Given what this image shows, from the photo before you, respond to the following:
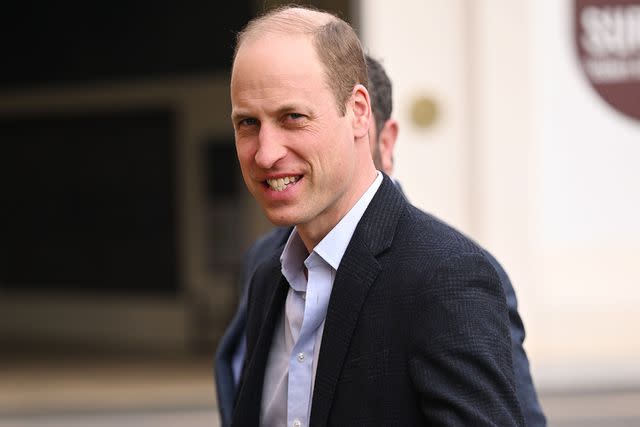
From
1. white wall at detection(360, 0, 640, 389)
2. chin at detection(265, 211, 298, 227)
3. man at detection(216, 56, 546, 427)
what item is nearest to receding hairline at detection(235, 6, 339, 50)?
chin at detection(265, 211, 298, 227)

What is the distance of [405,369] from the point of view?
151cm

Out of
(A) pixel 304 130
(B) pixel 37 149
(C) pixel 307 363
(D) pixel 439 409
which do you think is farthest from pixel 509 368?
(B) pixel 37 149

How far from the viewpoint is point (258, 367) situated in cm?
180

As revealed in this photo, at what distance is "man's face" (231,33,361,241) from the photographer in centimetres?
152

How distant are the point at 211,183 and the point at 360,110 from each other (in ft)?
38.1

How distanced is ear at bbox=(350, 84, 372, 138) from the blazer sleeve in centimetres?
23

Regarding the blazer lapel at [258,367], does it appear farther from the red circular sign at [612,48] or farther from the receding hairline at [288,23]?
the red circular sign at [612,48]

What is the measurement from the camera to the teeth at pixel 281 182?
5.22 feet

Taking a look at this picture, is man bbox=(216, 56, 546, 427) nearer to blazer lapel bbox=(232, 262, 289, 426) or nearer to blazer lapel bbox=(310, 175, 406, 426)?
blazer lapel bbox=(232, 262, 289, 426)

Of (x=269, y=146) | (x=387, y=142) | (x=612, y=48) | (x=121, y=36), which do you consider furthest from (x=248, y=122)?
(x=121, y=36)

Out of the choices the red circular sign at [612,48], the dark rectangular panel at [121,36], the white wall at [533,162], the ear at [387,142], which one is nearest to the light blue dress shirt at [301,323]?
the ear at [387,142]

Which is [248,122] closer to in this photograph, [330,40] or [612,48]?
[330,40]

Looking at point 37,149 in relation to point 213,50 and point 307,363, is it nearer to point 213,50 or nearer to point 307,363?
point 213,50

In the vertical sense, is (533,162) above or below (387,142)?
below
